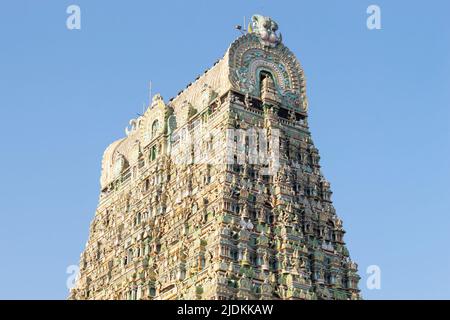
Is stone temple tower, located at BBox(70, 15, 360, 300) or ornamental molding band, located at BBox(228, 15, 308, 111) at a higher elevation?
ornamental molding band, located at BBox(228, 15, 308, 111)

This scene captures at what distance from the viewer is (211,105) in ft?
342

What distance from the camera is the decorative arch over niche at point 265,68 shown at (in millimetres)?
104375

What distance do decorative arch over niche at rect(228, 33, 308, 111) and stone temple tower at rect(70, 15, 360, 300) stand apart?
13 centimetres

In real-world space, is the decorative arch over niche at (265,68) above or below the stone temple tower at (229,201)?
above

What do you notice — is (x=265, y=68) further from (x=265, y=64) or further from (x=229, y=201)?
(x=229, y=201)

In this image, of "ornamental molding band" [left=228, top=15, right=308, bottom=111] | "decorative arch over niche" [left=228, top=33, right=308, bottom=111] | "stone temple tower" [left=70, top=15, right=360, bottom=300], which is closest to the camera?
"stone temple tower" [left=70, top=15, right=360, bottom=300]

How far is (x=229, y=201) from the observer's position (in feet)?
312

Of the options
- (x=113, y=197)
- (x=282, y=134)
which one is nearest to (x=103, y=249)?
(x=113, y=197)

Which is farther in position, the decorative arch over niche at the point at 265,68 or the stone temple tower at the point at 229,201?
the decorative arch over niche at the point at 265,68

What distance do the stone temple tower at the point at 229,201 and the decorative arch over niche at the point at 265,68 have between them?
0.13 metres

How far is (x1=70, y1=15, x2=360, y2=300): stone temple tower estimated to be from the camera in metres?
93.2

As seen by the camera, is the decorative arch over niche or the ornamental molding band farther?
the ornamental molding band

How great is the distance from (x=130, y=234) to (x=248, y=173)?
16533mm

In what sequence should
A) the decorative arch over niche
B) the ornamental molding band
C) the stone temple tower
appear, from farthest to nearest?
the ornamental molding band, the decorative arch over niche, the stone temple tower
